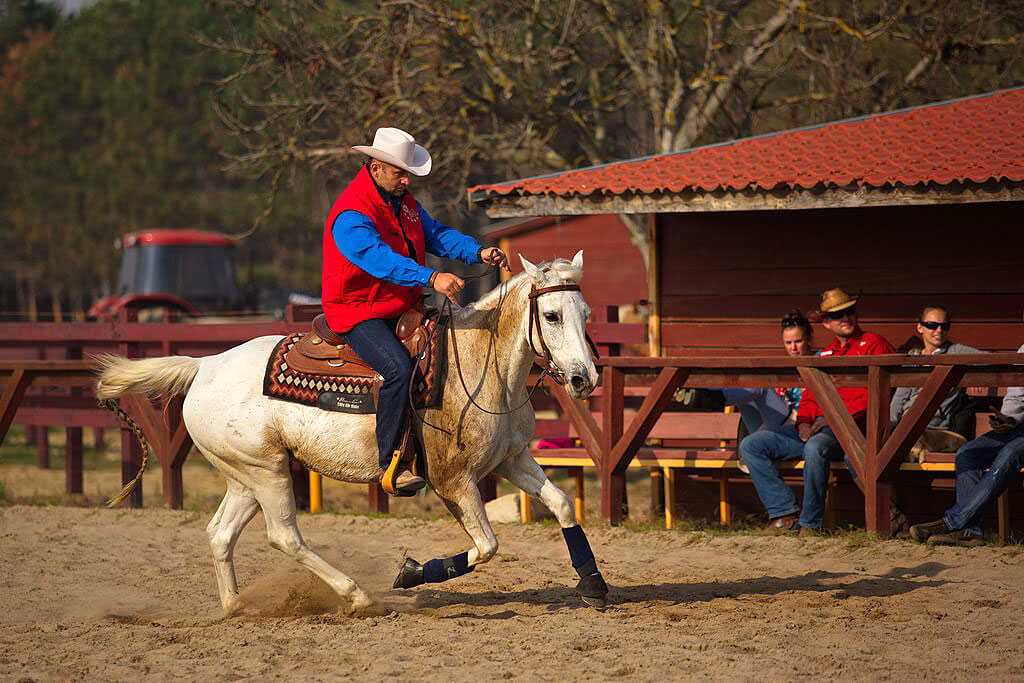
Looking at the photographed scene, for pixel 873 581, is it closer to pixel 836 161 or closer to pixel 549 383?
pixel 549 383

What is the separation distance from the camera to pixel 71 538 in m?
8.15

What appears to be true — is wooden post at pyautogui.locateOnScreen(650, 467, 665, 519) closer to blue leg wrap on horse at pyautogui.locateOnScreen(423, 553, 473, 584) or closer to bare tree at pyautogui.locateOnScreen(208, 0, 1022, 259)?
blue leg wrap on horse at pyautogui.locateOnScreen(423, 553, 473, 584)

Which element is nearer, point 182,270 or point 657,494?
point 657,494

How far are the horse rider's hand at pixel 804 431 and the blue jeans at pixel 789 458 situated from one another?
0.05 m

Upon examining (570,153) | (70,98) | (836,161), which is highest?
(70,98)

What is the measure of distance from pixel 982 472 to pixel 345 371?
14.1 feet

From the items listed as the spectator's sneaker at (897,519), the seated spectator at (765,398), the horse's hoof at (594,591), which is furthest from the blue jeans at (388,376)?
the spectator's sneaker at (897,519)

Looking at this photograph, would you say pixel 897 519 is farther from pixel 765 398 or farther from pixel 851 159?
pixel 851 159

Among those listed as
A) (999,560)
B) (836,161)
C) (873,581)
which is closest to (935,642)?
(873,581)

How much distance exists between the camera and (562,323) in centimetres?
521

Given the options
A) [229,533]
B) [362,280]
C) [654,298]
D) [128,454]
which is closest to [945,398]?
[654,298]

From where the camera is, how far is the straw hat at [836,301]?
7.88m

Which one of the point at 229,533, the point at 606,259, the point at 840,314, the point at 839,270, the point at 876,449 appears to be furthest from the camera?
the point at 606,259

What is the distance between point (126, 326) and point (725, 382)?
5730 mm
